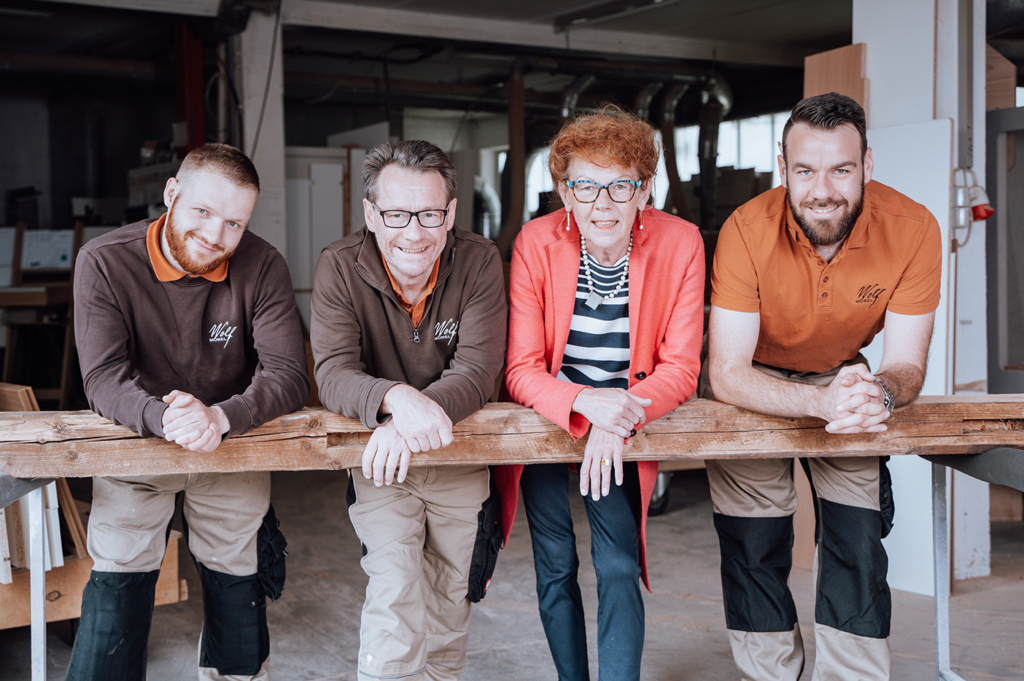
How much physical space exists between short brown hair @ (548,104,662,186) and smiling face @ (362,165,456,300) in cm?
30

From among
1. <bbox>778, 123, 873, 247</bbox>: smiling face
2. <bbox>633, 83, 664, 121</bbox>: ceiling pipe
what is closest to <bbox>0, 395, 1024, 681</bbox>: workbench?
<bbox>778, 123, 873, 247</bbox>: smiling face

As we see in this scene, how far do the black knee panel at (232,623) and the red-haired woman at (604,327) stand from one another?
27.1 inches

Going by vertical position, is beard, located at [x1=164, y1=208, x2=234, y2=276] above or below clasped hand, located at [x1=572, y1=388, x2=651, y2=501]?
above

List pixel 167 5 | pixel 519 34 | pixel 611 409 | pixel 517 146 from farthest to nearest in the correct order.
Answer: pixel 517 146
pixel 519 34
pixel 167 5
pixel 611 409

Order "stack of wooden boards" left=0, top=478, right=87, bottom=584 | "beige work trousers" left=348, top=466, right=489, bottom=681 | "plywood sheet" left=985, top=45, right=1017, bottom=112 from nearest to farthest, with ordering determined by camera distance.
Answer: "beige work trousers" left=348, top=466, right=489, bottom=681
"stack of wooden boards" left=0, top=478, right=87, bottom=584
"plywood sheet" left=985, top=45, right=1017, bottom=112

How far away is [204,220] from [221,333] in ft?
0.90

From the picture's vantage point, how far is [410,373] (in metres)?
2.11

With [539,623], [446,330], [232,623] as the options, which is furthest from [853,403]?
[539,623]

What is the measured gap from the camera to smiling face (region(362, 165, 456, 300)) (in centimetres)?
200

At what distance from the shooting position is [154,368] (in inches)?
81.4

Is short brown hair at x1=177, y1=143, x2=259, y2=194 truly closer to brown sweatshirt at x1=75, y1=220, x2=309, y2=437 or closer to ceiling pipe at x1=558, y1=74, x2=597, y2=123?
brown sweatshirt at x1=75, y1=220, x2=309, y2=437

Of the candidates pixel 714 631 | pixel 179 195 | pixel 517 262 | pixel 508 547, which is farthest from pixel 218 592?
pixel 508 547

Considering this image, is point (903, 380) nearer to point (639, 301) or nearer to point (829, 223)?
point (829, 223)

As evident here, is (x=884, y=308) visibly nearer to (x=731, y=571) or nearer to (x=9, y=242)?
(x=731, y=571)
